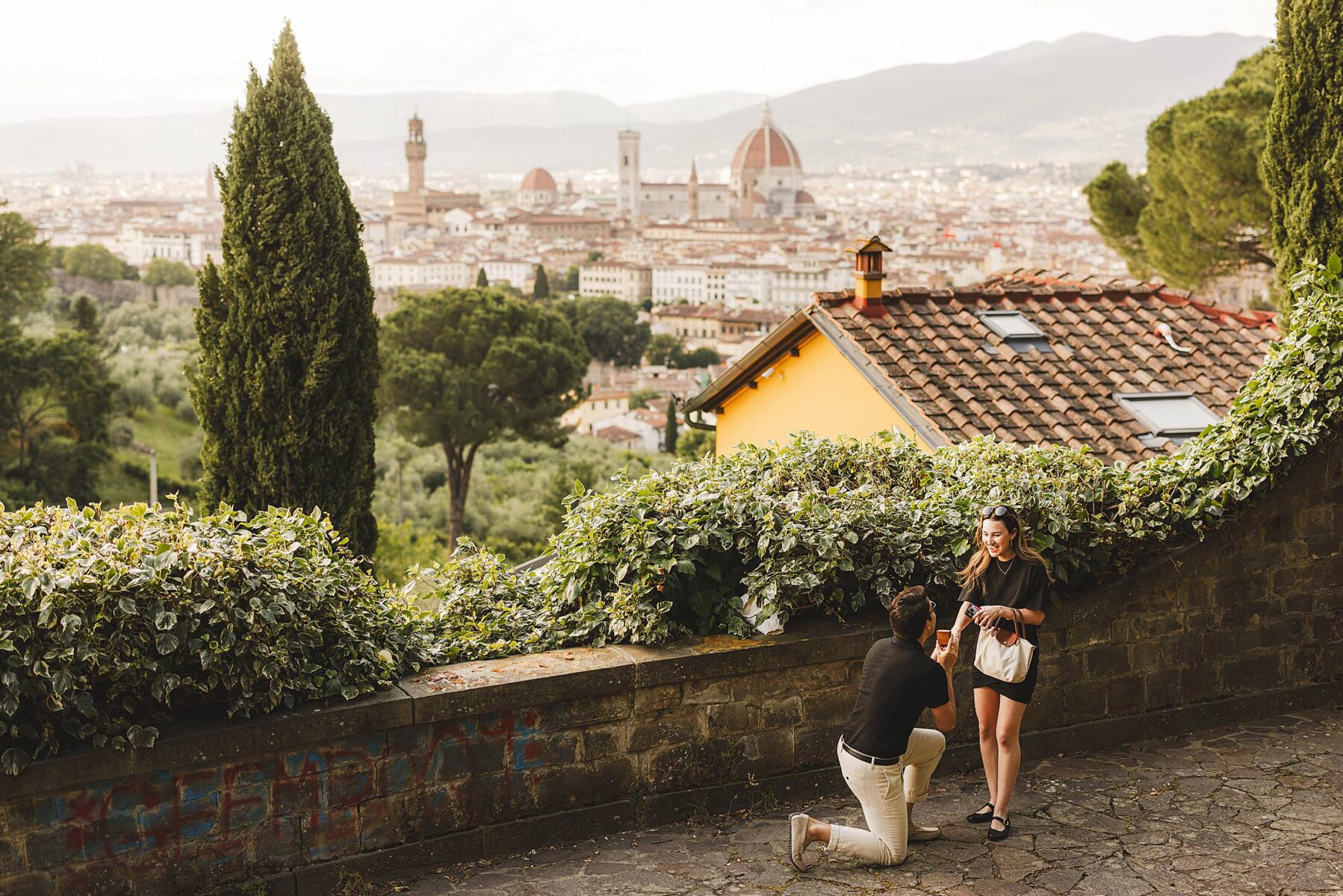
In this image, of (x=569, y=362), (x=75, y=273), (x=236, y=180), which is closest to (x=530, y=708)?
(x=236, y=180)

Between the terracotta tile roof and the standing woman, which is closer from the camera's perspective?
the standing woman

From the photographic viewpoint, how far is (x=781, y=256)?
12812cm

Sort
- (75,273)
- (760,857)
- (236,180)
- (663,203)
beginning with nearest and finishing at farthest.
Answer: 1. (760,857)
2. (236,180)
3. (75,273)
4. (663,203)

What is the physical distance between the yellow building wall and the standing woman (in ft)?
13.6

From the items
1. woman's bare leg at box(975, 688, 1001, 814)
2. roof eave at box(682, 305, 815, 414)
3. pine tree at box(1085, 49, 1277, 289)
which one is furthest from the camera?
pine tree at box(1085, 49, 1277, 289)

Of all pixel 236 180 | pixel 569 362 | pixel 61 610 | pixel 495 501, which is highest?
pixel 236 180

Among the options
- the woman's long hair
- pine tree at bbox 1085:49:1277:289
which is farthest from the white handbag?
pine tree at bbox 1085:49:1277:289

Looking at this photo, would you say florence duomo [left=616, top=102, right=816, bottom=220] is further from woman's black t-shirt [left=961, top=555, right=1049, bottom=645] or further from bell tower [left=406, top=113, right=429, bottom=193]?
woman's black t-shirt [left=961, top=555, right=1049, bottom=645]

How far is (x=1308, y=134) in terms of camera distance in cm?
707

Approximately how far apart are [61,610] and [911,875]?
2.26 m

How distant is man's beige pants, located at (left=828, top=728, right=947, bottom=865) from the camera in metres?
3.46

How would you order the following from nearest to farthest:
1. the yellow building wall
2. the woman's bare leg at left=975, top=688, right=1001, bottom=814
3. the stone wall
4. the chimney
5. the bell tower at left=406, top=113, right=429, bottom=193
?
1. the stone wall
2. the woman's bare leg at left=975, top=688, right=1001, bottom=814
3. the yellow building wall
4. the chimney
5. the bell tower at left=406, top=113, right=429, bottom=193

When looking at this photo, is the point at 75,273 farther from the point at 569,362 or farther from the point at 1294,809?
the point at 1294,809

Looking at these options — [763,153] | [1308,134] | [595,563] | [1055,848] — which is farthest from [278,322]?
[763,153]
